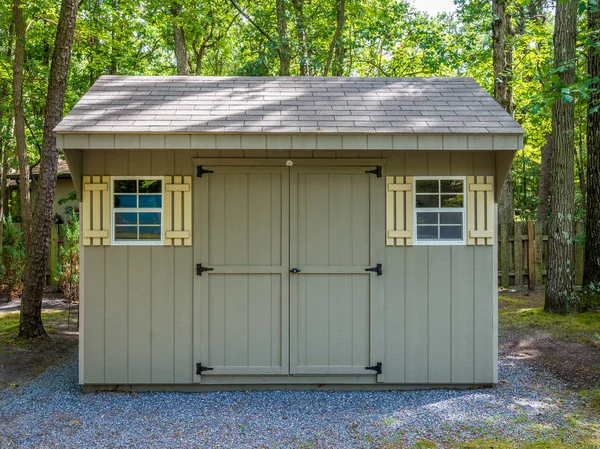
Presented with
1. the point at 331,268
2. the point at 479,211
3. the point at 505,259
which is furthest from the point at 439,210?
the point at 505,259

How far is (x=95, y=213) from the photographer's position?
4.48 m

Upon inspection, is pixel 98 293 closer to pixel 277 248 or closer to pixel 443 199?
pixel 277 248

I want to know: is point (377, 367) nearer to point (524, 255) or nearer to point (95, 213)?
point (95, 213)

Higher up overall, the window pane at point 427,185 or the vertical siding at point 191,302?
the window pane at point 427,185

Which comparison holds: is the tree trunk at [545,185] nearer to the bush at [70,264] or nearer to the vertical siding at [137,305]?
the bush at [70,264]

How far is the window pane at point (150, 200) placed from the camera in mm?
4535

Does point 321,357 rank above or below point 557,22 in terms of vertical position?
below

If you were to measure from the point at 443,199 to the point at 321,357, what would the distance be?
185 centimetres

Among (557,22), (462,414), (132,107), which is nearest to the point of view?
(462,414)

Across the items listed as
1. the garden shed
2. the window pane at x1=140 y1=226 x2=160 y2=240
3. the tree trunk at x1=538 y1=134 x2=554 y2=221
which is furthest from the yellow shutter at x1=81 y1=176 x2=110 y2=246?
the tree trunk at x1=538 y1=134 x2=554 y2=221

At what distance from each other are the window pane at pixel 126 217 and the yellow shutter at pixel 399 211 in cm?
233

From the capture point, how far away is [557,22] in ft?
23.1

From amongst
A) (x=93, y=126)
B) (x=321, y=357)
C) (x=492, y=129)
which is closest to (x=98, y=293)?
(x=93, y=126)

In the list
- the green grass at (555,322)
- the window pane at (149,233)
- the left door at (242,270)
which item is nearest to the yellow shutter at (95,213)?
the window pane at (149,233)
